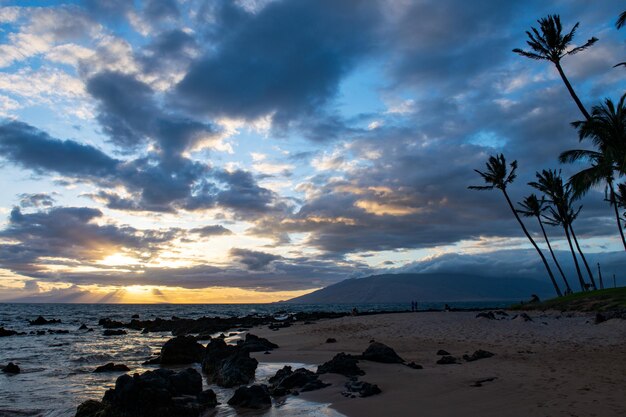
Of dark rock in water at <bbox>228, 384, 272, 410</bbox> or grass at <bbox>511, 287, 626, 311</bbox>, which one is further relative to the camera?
grass at <bbox>511, 287, 626, 311</bbox>

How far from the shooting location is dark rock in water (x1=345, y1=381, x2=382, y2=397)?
1203 cm

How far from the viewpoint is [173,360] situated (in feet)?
76.4

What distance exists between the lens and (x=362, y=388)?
1247 centimetres

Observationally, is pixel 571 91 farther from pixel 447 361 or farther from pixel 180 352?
pixel 180 352

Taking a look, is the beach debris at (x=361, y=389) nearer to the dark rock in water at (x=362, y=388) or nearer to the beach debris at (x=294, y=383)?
the dark rock in water at (x=362, y=388)

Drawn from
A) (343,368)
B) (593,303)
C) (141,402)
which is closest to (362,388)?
(343,368)

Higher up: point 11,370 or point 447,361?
point 447,361

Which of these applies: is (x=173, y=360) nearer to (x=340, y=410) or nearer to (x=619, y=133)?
(x=340, y=410)

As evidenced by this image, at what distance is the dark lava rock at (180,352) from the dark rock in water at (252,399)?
11432mm

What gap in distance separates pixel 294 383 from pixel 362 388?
8.21ft

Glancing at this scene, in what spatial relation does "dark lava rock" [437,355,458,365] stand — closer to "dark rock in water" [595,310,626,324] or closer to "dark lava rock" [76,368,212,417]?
"dark lava rock" [76,368,212,417]

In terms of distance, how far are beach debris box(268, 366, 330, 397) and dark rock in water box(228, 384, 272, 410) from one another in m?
1.09

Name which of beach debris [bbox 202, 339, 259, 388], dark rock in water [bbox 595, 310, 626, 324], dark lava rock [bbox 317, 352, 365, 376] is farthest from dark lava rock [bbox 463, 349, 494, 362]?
dark rock in water [bbox 595, 310, 626, 324]

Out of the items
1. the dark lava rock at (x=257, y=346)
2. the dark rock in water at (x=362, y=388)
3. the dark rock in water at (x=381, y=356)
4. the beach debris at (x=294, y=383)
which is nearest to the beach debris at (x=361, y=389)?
the dark rock in water at (x=362, y=388)
